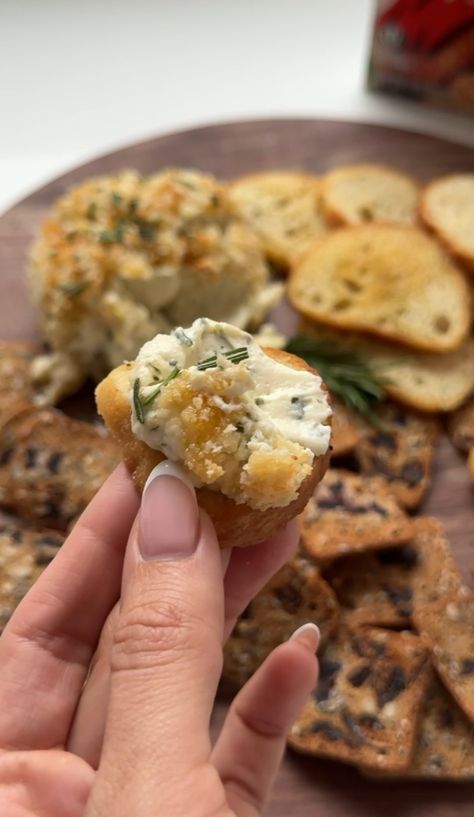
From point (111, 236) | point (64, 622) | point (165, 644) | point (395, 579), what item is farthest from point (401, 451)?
point (165, 644)

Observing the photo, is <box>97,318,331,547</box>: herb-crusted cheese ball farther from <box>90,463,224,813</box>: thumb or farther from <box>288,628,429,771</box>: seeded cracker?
<box>288,628,429,771</box>: seeded cracker

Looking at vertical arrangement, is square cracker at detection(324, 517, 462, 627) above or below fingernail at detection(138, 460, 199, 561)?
below

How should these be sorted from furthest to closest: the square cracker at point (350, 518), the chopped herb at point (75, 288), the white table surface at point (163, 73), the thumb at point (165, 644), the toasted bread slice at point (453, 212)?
the white table surface at point (163, 73), the toasted bread slice at point (453, 212), the chopped herb at point (75, 288), the square cracker at point (350, 518), the thumb at point (165, 644)

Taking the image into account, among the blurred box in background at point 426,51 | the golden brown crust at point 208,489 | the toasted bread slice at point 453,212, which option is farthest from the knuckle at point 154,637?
the blurred box in background at point 426,51

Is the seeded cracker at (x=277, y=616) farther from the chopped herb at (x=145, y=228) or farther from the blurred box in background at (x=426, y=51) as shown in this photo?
the blurred box in background at (x=426, y=51)

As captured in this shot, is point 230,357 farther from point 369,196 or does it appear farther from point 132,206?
point 369,196

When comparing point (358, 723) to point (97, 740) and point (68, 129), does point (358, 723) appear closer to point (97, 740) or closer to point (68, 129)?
point (97, 740)

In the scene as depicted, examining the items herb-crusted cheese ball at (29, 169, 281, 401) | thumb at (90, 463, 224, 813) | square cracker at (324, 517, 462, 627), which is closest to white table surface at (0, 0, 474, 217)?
herb-crusted cheese ball at (29, 169, 281, 401)
